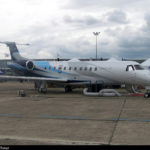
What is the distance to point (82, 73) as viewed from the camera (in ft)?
77.4

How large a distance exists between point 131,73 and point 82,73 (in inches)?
199

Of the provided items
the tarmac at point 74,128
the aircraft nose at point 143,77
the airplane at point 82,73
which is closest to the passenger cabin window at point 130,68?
the airplane at point 82,73

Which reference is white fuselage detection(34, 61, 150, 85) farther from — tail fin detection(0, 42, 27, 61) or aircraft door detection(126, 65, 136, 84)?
tail fin detection(0, 42, 27, 61)

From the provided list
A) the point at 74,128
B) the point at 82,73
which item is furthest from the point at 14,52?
the point at 74,128

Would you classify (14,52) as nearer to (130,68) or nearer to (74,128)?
(130,68)

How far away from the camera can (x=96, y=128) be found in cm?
859

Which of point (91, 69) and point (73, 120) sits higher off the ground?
point (91, 69)

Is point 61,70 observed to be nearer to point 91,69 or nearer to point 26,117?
point 91,69

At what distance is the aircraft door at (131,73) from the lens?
20.0m

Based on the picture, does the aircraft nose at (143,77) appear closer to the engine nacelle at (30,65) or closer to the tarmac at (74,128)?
the tarmac at (74,128)

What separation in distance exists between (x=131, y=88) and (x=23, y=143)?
1568 cm

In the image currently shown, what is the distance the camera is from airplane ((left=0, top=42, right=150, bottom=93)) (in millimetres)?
20297

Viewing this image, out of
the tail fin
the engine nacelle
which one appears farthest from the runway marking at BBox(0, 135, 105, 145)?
the tail fin

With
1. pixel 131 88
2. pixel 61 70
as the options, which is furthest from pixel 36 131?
pixel 61 70
